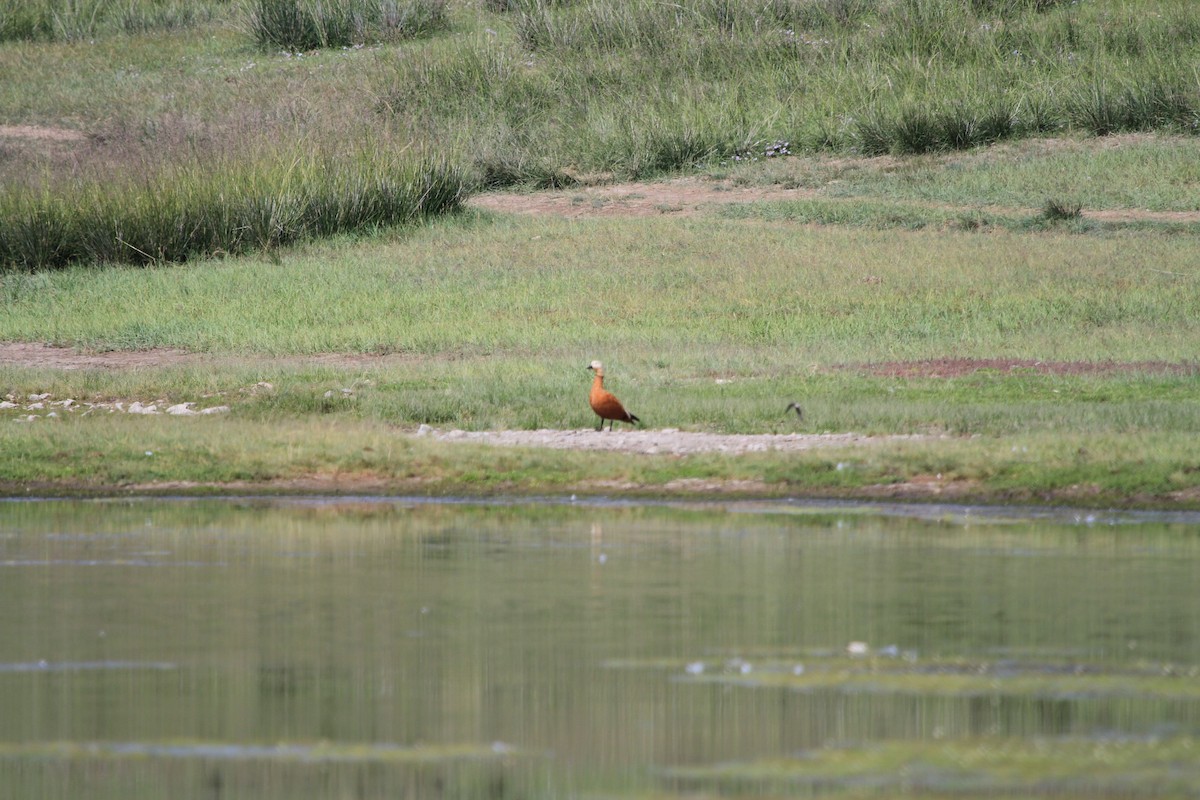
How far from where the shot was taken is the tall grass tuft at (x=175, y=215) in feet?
97.4

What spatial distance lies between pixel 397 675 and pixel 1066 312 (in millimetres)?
16598

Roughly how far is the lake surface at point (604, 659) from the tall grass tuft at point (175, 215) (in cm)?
1751

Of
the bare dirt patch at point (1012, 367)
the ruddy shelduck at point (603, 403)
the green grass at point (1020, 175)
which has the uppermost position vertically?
the ruddy shelduck at point (603, 403)


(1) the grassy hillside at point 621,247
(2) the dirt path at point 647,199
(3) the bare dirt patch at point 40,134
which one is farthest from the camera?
(3) the bare dirt patch at point 40,134

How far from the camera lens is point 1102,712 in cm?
775

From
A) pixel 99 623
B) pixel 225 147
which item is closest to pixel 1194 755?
pixel 99 623

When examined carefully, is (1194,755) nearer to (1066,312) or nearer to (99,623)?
(99,623)

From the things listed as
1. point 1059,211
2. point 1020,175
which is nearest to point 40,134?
point 1020,175

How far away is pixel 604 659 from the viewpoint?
343 inches

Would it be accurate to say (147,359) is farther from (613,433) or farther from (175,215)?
(613,433)

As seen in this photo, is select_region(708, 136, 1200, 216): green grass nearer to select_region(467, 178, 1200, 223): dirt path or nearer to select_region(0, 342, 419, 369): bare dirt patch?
select_region(467, 178, 1200, 223): dirt path

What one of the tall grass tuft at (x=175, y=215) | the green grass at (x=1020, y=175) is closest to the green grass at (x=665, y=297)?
the tall grass tuft at (x=175, y=215)

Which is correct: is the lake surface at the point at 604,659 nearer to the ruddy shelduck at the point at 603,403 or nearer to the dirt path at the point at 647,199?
the ruddy shelduck at the point at 603,403

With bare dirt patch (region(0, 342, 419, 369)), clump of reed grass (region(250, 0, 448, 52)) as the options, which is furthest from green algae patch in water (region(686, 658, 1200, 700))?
clump of reed grass (region(250, 0, 448, 52))
